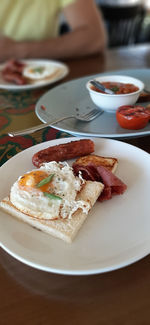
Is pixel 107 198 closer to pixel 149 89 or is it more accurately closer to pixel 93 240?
pixel 93 240

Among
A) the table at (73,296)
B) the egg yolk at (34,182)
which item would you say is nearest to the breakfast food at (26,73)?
the egg yolk at (34,182)

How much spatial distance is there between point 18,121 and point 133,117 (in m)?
0.67

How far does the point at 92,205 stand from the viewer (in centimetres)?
100

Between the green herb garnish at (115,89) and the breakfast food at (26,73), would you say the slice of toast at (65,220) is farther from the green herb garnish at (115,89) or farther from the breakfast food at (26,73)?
the breakfast food at (26,73)

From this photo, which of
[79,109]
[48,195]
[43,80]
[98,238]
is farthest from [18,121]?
[98,238]

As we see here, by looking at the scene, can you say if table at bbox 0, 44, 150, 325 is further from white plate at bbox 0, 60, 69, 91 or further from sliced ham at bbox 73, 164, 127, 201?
white plate at bbox 0, 60, 69, 91

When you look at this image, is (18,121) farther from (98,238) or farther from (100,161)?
(98,238)

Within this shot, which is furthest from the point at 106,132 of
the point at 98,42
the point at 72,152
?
the point at 98,42

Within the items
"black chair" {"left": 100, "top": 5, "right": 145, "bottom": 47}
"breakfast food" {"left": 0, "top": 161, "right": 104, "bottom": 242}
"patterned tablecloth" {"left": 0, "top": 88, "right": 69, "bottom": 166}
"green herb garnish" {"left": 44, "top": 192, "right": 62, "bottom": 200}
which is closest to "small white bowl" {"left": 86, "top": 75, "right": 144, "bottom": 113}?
"patterned tablecloth" {"left": 0, "top": 88, "right": 69, "bottom": 166}

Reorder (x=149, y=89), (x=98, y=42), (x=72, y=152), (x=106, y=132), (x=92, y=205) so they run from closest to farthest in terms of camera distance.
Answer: (x=92, y=205) → (x=72, y=152) → (x=106, y=132) → (x=149, y=89) → (x=98, y=42)

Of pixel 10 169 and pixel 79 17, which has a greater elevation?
pixel 79 17

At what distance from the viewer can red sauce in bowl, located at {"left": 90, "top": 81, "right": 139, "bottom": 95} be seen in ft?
5.55

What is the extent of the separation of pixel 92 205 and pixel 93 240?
0.14 metres

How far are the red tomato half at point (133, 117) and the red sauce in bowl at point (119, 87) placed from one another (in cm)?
22
